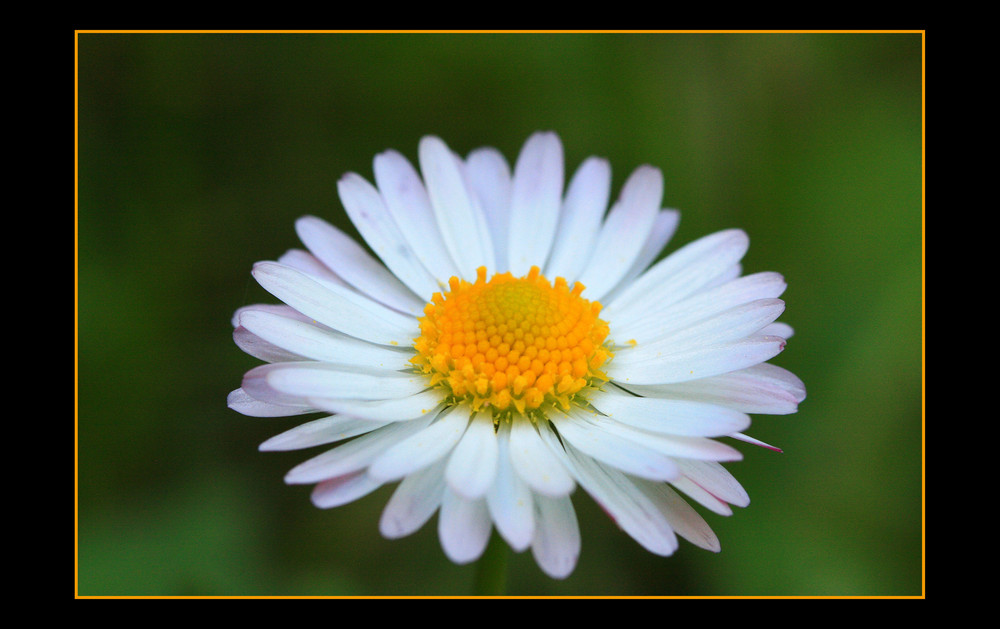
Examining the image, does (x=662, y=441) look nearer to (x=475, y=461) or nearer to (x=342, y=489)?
(x=475, y=461)

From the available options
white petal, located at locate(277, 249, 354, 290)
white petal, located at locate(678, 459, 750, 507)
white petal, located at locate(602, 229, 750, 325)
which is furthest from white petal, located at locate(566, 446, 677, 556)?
white petal, located at locate(277, 249, 354, 290)

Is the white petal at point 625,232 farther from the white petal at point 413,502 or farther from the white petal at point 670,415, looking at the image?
the white petal at point 413,502

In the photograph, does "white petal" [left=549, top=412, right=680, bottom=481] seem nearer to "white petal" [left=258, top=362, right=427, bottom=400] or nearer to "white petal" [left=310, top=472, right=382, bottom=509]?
"white petal" [left=258, top=362, right=427, bottom=400]

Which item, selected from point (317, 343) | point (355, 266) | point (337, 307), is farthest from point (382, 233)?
point (317, 343)

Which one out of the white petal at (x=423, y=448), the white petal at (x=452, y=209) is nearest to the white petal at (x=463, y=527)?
the white petal at (x=423, y=448)

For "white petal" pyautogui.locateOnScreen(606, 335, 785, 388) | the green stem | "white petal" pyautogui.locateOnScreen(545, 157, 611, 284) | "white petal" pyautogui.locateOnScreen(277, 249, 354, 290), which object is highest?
"white petal" pyautogui.locateOnScreen(545, 157, 611, 284)

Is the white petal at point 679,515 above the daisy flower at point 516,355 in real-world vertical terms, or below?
below
